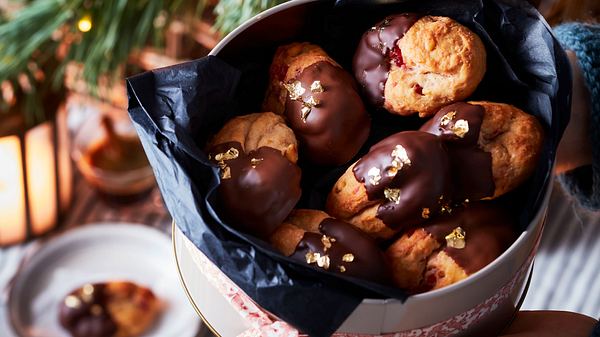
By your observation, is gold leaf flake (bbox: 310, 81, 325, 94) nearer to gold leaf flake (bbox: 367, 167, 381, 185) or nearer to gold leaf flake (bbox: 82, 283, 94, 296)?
gold leaf flake (bbox: 367, 167, 381, 185)

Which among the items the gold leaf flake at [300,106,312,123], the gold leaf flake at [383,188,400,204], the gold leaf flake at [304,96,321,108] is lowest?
the gold leaf flake at [383,188,400,204]

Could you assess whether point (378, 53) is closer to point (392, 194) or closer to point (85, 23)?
point (392, 194)

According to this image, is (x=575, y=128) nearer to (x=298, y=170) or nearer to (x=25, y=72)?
(x=298, y=170)

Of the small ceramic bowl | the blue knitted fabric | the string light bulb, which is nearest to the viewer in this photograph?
the blue knitted fabric

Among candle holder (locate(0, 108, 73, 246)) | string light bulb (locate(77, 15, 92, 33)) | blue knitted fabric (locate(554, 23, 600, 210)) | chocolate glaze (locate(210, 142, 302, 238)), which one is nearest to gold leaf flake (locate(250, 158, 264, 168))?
chocolate glaze (locate(210, 142, 302, 238))

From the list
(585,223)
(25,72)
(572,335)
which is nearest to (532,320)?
(572,335)

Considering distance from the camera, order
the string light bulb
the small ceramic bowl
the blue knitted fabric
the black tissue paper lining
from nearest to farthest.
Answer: the black tissue paper lining < the blue knitted fabric < the string light bulb < the small ceramic bowl
